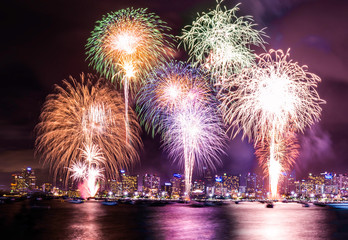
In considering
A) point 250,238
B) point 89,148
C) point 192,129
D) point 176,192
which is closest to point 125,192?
point 176,192

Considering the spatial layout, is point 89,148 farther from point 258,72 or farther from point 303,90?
point 303,90

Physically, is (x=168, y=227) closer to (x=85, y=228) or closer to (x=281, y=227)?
(x=85, y=228)

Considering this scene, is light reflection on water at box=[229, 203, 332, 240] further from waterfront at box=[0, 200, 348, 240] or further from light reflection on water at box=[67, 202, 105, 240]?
light reflection on water at box=[67, 202, 105, 240]

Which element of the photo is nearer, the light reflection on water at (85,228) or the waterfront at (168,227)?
the light reflection on water at (85,228)

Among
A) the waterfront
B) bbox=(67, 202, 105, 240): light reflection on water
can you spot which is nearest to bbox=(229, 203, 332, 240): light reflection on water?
the waterfront

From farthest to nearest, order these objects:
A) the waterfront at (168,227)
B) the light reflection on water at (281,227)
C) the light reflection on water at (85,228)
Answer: the light reflection on water at (281,227), the waterfront at (168,227), the light reflection on water at (85,228)

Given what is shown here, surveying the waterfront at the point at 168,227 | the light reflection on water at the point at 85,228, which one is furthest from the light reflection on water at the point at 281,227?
the light reflection on water at the point at 85,228

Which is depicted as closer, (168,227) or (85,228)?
(85,228)

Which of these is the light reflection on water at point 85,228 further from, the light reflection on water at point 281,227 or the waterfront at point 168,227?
the light reflection on water at point 281,227

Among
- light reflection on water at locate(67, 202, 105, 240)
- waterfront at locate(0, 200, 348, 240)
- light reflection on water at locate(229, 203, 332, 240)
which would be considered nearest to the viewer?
light reflection on water at locate(67, 202, 105, 240)

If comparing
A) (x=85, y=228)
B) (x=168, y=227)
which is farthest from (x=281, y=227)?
(x=85, y=228)

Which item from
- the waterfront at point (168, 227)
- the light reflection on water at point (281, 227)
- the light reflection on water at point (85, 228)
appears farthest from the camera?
the light reflection on water at point (281, 227)
